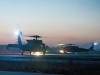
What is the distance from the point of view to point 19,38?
8150cm

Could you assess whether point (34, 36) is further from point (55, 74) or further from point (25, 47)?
point (55, 74)

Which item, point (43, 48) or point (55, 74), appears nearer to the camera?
point (55, 74)

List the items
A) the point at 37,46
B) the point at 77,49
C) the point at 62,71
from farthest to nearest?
the point at 77,49, the point at 37,46, the point at 62,71

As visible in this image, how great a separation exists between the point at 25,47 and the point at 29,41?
233 cm

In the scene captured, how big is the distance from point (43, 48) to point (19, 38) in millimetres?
15371

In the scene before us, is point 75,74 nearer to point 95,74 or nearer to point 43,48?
point 95,74

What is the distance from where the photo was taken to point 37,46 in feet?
221

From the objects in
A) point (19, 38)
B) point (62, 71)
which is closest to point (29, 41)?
point (19, 38)

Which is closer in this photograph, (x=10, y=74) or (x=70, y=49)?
(x=10, y=74)

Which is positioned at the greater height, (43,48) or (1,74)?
(43,48)

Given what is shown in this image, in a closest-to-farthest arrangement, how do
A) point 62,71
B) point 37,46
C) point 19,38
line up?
1. point 62,71
2. point 37,46
3. point 19,38

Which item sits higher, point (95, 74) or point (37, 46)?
point (37, 46)

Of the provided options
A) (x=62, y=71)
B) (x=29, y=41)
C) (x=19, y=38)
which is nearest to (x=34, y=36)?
(x=29, y=41)

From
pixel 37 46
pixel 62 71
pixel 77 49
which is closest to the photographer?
pixel 62 71
